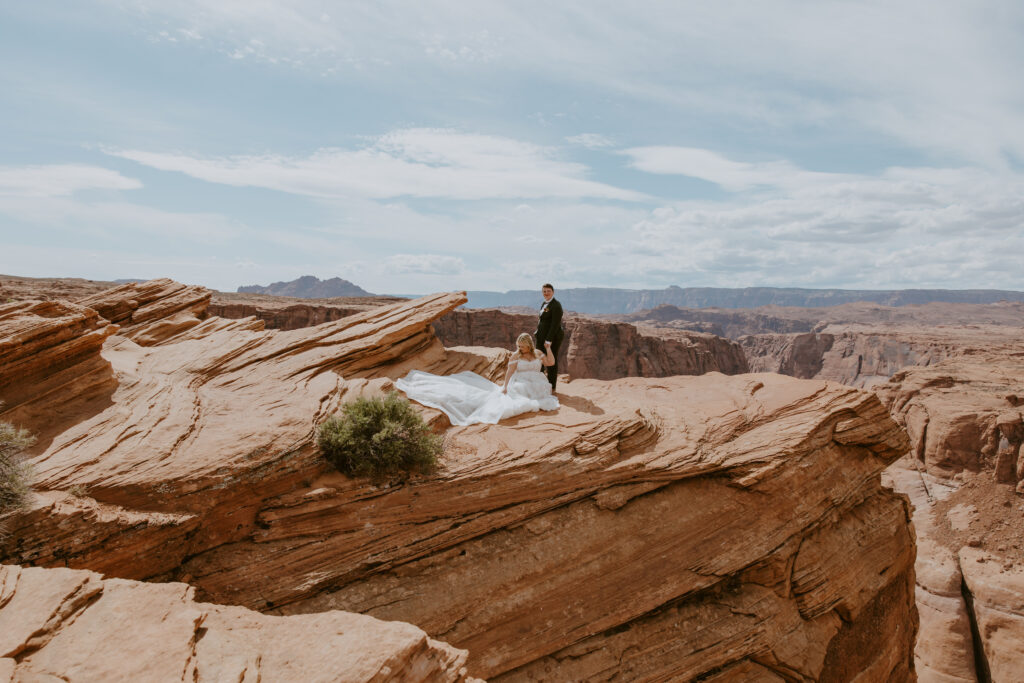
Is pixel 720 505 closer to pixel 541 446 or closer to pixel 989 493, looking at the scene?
pixel 541 446

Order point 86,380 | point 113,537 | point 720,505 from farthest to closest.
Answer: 1. point 720,505
2. point 86,380
3. point 113,537

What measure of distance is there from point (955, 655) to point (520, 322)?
5162 centimetres

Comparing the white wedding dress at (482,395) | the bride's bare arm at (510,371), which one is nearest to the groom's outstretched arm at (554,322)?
the white wedding dress at (482,395)

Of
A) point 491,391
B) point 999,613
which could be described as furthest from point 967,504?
point 491,391

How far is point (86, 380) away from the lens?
34.6ft

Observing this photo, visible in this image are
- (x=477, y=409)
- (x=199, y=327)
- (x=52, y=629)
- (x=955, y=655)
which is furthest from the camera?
(x=955, y=655)

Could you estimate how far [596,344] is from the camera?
7231cm

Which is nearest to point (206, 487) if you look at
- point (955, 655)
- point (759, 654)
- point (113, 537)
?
point (113, 537)

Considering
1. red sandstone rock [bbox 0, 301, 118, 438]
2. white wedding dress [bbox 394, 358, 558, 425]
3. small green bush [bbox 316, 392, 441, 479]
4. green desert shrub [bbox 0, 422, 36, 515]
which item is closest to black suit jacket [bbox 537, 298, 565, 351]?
white wedding dress [bbox 394, 358, 558, 425]

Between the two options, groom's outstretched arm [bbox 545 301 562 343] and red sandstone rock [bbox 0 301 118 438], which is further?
groom's outstretched arm [bbox 545 301 562 343]

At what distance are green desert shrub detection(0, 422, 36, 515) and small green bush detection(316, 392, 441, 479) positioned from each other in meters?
3.95

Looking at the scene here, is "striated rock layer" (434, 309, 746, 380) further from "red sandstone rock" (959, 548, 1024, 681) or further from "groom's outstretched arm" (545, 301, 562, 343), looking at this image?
"groom's outstretched arm" (545, 301, 562, 343)

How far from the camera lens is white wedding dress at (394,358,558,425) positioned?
488 inches

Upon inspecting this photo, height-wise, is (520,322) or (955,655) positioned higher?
(520,322)
